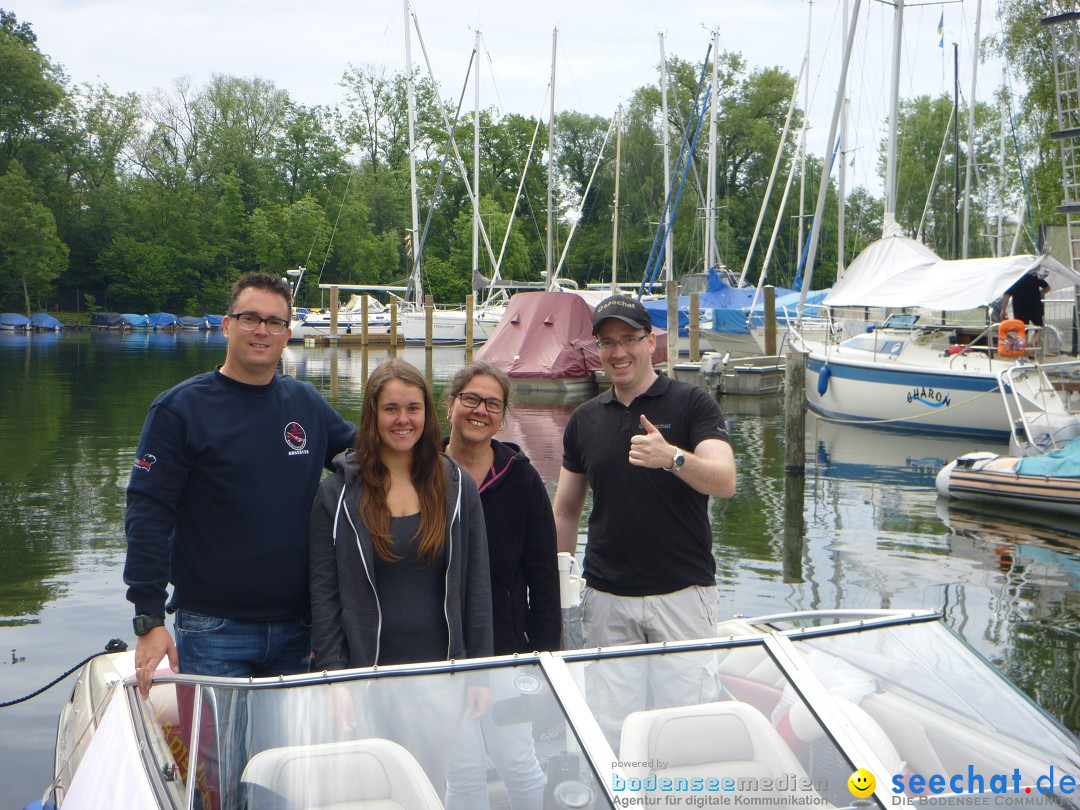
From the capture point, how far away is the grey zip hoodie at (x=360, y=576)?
3.09 meters

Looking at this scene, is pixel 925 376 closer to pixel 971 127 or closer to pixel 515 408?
pixel 515 408

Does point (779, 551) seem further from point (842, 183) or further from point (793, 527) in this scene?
point (842, 183)

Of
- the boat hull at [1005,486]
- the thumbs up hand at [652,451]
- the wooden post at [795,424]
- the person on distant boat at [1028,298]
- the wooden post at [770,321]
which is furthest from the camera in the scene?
the wooden post at [770,321]

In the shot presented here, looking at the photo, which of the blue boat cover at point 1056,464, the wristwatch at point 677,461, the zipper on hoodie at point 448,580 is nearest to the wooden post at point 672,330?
the blue boat cover at point 1056,464

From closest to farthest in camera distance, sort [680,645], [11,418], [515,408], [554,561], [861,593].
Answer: [680,645], [554,561], [861,593], [11,418], [515,408]

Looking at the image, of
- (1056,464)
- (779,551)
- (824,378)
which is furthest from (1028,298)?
A: (779,551)

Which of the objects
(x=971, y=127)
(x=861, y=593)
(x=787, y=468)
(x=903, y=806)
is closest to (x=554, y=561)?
(x=903, y=806)

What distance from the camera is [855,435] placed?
19094 mm

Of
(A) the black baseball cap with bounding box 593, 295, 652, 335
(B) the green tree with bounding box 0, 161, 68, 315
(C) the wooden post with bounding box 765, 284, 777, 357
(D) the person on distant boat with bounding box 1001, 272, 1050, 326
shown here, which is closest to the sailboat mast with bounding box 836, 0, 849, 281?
(C) the wooden post with bounding box 765, 284, 777, 357

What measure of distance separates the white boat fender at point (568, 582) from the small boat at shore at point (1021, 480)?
314 inches

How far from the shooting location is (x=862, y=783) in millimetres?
2477

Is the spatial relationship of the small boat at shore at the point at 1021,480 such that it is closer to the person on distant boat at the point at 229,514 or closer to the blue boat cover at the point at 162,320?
the person on distant boat at the point at 229,514

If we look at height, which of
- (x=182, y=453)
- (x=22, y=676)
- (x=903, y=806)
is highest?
(x=182, y=453)

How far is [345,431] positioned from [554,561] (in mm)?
813
